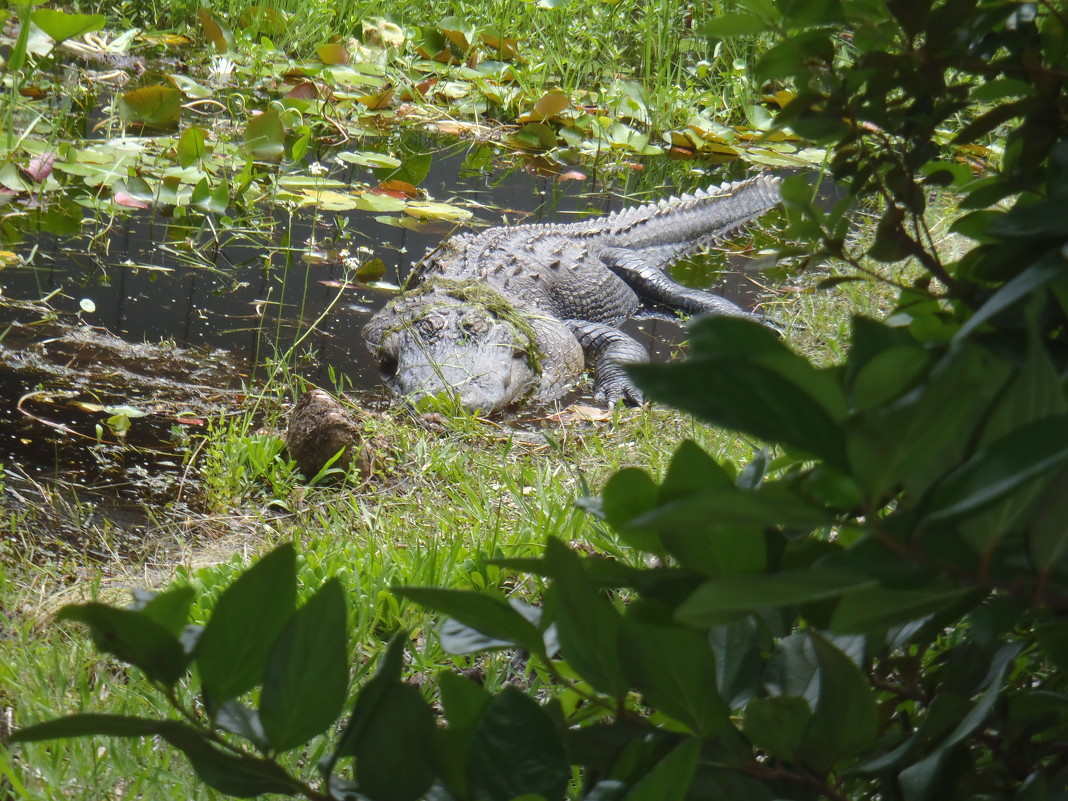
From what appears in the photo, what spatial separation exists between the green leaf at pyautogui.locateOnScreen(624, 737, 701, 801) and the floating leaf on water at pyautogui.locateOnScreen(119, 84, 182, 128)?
487 centimetres

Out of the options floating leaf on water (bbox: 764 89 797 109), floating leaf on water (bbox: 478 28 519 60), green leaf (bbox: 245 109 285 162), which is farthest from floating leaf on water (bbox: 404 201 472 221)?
floating leaf on water (bbox: 764 89 797 109)

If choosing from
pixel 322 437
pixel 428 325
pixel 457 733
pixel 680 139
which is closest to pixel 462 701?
pixel 457 733

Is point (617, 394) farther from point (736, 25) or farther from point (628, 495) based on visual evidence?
point (628, 495)

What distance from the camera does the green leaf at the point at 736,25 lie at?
61 cm

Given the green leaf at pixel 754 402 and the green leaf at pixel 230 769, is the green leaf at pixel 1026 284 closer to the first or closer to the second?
the green leaf at pixel 754 402

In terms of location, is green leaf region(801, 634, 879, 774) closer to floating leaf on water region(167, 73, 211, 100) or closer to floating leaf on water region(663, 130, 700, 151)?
floating leaf on water region(167, 73, 211, 100)

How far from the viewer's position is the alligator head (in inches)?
154

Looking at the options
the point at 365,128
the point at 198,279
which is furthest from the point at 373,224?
the point at 365,128

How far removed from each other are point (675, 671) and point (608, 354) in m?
4.27

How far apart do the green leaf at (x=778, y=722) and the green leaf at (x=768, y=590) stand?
0.49 feet

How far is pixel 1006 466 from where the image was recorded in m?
0.28

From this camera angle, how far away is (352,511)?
8.20 feet

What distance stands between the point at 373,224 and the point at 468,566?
3740mm

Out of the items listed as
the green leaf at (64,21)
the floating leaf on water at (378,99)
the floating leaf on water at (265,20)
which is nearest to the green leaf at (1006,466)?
the green leaf at (64,21)
